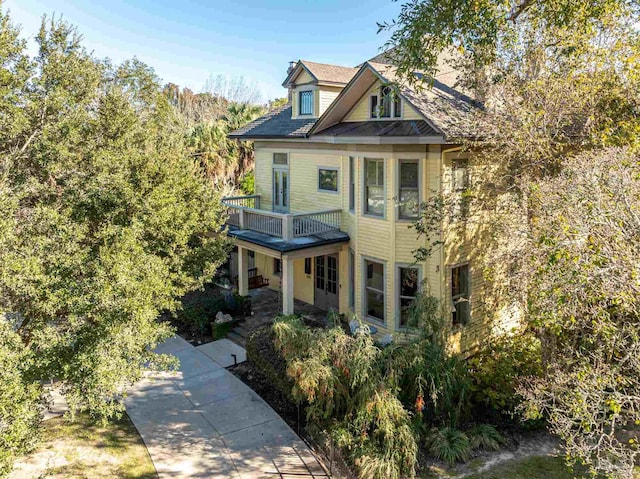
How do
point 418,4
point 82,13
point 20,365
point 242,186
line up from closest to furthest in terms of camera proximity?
point 20,365, point 418,4, point 82,13, point 242,186

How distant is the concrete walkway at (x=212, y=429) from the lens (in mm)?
10508

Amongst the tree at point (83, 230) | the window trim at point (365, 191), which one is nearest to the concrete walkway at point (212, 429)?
the tree at point (83, 230)

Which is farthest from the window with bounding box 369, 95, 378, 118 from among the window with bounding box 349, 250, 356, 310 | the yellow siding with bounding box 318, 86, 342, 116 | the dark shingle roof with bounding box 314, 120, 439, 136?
the window with bounding box 349, 250, 356, 310

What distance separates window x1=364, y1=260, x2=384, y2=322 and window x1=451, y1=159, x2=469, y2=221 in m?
3.01

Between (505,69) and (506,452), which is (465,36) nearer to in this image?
(505,69)

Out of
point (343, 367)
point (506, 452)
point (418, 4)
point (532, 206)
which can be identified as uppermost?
point (418, 4)

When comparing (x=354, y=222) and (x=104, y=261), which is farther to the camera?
(x=354, y=222)

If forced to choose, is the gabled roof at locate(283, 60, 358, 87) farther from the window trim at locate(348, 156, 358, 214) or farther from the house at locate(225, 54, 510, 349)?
the window trim at locate(348, 156, 358, 214)

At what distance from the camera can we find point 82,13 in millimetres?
21719

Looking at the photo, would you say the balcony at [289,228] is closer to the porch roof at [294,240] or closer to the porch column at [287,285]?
the porch roof at [294,240]

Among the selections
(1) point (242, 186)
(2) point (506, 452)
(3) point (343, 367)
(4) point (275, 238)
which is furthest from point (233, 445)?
(1) point (242, 186)

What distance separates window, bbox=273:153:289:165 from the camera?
20562mm

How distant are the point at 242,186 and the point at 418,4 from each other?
61.7ft

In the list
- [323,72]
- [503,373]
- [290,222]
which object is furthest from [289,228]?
[503,373]
